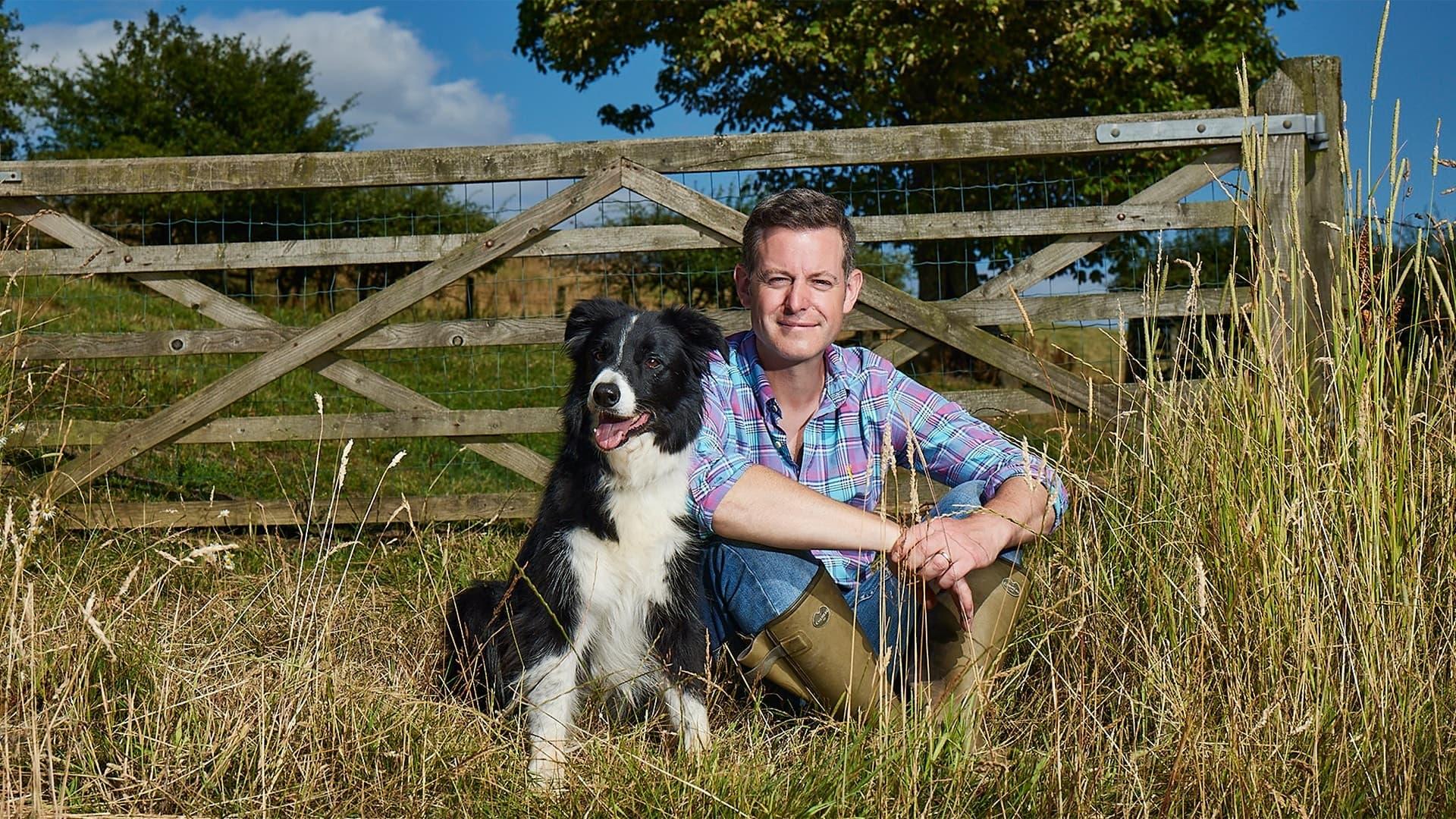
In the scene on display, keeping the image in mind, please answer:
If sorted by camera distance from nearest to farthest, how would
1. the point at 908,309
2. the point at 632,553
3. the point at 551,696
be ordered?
the point at 551,696 < the point at 632,553 < the point at 908,309

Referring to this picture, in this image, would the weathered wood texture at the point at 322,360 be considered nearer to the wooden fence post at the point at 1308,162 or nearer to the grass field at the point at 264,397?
the grass field at the point at 264,397

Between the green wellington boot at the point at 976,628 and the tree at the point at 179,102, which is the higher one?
the tree at the point at 179,102

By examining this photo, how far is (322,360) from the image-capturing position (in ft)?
17.1

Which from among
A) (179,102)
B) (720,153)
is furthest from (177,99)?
(720,153)

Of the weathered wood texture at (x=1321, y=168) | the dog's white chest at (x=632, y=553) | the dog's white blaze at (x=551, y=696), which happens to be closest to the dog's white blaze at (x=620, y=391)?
the dog's white chest at (x=632, y=553)

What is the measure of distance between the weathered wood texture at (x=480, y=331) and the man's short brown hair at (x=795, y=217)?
5.48ft

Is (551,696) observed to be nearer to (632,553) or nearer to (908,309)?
(632,553)

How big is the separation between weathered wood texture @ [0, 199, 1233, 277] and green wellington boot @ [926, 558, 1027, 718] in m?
2.48

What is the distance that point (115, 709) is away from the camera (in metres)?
2.60

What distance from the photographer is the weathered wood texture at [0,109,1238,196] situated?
506 cm

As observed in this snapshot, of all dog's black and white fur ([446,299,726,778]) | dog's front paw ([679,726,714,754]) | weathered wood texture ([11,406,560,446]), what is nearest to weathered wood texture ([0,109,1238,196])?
weathered wood texture ([11,406,560,446])

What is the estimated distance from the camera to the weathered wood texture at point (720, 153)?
506 centimetres

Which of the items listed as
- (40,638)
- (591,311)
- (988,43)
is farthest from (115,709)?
(988,43)

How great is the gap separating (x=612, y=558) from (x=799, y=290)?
93cm
